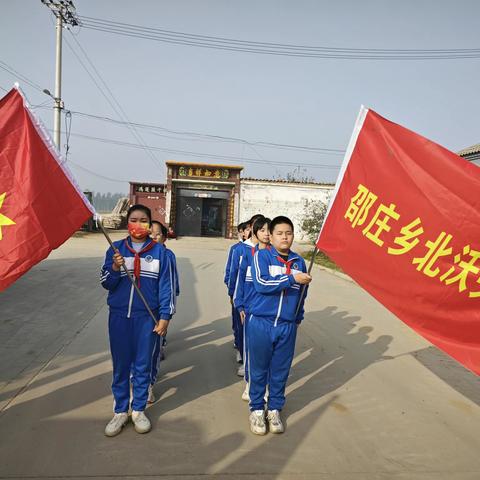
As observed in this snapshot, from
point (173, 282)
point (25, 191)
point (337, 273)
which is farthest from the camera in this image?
point (337, 273)

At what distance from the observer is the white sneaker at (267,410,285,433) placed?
9.31ft

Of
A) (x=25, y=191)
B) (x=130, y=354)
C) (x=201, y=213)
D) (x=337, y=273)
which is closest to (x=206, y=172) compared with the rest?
(x=201, y=213)

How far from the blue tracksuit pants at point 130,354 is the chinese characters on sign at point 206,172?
2055 cm

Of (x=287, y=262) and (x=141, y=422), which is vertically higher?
(x=287, y=262)

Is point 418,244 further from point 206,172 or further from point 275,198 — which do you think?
point 206,172

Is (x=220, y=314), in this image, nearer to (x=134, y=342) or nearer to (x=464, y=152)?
(x=134, y=342)

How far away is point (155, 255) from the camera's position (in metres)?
2.93

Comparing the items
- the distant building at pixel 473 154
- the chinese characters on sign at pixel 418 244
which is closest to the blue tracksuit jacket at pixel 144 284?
the chinese characters on sign at pixel 418 244

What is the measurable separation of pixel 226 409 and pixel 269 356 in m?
0.69

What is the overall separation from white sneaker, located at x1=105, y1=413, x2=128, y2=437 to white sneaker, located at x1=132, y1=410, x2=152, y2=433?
0.07m

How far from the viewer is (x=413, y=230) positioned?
2551 mm

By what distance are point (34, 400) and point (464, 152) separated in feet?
69.5

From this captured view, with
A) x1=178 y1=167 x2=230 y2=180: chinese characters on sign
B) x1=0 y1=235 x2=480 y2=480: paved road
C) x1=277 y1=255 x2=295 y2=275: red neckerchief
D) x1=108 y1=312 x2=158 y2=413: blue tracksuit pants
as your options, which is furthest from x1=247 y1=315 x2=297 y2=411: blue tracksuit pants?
x1=178 y1=167 x2=230 y2=180: chinese characters on sign

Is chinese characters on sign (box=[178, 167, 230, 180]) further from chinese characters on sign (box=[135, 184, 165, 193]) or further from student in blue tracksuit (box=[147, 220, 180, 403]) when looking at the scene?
student in blue tracksuit (box=[147, 220, 180, 403])
